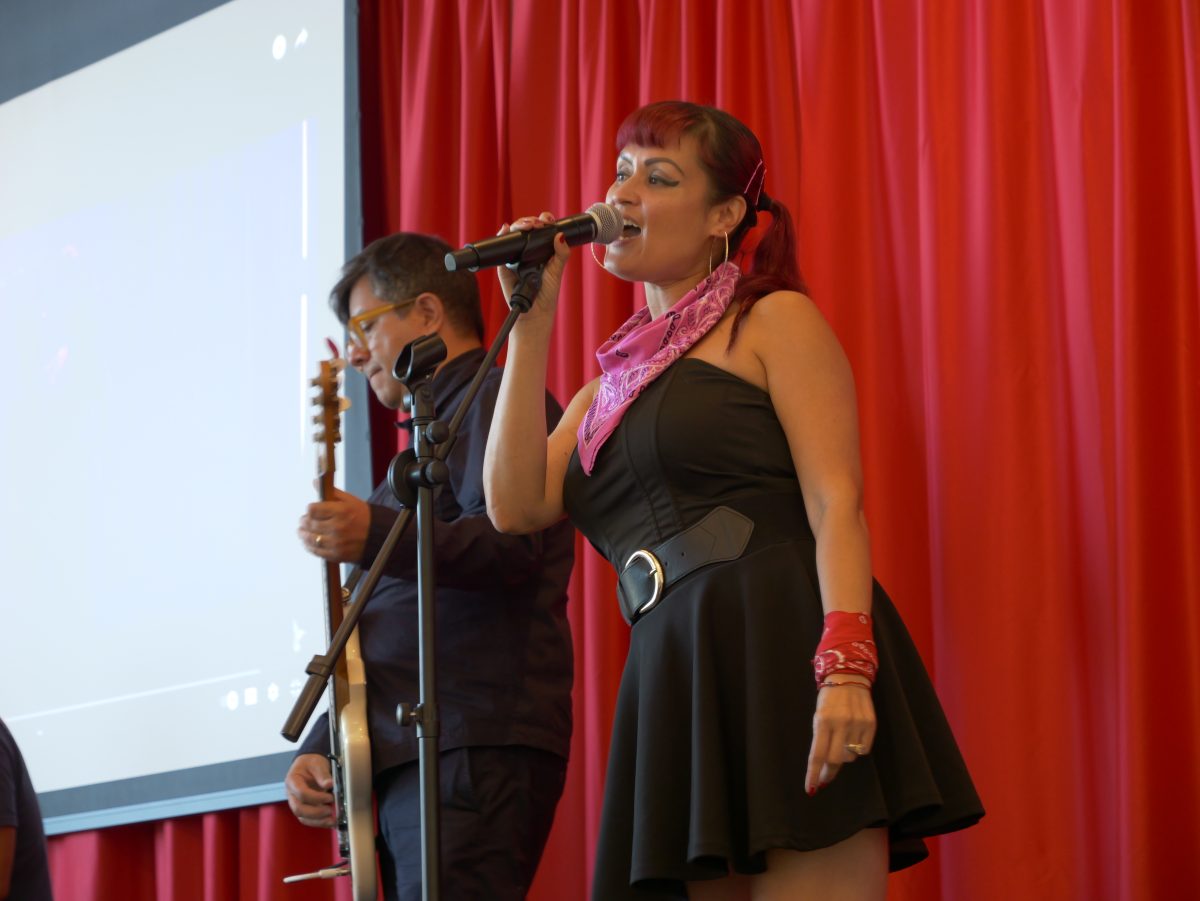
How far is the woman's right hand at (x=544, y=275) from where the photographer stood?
1.66m

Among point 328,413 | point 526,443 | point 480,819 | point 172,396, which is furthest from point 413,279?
point 172,396

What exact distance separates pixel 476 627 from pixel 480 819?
0.26 meters

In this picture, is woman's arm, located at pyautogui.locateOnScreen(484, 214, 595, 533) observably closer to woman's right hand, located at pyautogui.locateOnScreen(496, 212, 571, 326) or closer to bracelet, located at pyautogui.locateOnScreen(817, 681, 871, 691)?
woman's right hand, located at pyautogui.locateOnScreen(496, 212, 571, 326)

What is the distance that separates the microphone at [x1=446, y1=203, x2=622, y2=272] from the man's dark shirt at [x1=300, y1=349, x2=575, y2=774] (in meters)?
0.42

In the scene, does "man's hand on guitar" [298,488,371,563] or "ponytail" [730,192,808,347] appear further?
"man's hand on guitar" [298,488,371,563]

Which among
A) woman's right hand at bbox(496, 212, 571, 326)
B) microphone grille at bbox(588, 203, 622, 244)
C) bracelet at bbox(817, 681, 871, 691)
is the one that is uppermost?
microphone grille at bbox(588, 203, 622, 244)

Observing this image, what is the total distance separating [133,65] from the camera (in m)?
3.87

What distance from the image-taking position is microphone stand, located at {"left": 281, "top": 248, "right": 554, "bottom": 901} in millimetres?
1510

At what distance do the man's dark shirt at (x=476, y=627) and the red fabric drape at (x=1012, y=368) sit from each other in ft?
2.35

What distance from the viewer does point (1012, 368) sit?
2.46 metres

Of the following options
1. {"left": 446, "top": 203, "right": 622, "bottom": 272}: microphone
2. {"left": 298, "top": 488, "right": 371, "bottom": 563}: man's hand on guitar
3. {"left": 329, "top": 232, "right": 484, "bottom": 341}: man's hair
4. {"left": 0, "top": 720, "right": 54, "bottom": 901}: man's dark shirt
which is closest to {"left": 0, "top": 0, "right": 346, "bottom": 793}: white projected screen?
{"left": 0, "top": 720, "right": 54, "bottom": 901}: man's dark shirt

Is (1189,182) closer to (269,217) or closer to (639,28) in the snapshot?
(639,28)

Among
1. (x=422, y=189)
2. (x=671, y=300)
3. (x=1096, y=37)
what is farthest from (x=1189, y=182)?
(x=422, y=189)

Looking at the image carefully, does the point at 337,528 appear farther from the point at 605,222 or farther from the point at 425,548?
the point at 605,222
